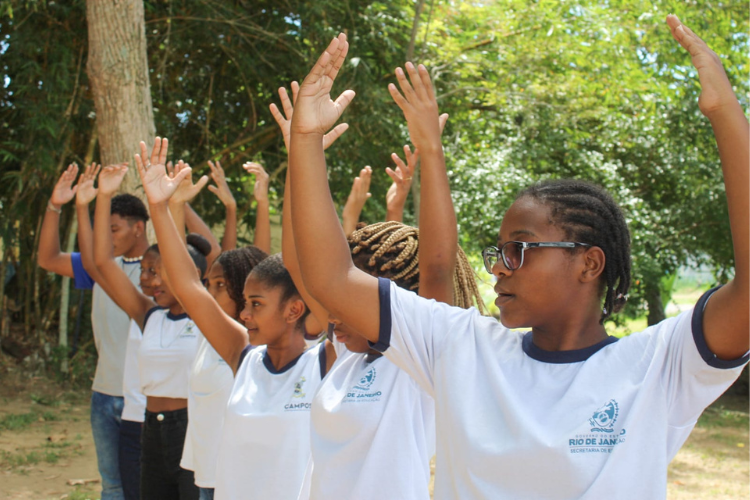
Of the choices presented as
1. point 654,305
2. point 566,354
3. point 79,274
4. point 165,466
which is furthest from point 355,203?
point 654,305

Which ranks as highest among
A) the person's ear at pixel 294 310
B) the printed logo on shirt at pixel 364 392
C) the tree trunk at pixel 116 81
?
the tree trunk at pixel 116 81

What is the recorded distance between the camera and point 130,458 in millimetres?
3646

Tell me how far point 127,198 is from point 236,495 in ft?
8.30

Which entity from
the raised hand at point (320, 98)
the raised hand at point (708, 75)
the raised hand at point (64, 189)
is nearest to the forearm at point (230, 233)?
the raised hand at point (64, 189)

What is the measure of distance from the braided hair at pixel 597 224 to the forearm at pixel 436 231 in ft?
1.01

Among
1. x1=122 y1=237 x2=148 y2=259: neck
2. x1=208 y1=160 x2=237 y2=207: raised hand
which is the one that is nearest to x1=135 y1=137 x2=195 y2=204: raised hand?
x1=208 y1=160 x2=237 y2=207: raised hand

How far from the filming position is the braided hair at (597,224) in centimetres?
160

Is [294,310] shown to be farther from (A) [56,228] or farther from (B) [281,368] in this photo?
(A) [56,228]

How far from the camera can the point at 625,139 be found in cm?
970

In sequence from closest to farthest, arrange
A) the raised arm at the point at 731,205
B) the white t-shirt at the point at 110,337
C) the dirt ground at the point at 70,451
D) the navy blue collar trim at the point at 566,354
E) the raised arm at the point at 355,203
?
the raised arm at the point at 731,205, the navy blue collar trim at the point at 566,354, the raised arm at the point at 355,203, the white t-shirt at the point at 110,337, the dirt ground at the point at 70,451

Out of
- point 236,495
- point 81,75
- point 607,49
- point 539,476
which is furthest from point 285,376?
point 607,49

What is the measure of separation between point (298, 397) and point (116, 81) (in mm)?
3535

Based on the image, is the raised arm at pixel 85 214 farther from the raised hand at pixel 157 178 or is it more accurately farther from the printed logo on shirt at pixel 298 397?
the printed logo on shirt at pixel 298 397

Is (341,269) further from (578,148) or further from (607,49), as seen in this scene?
(578,148)
